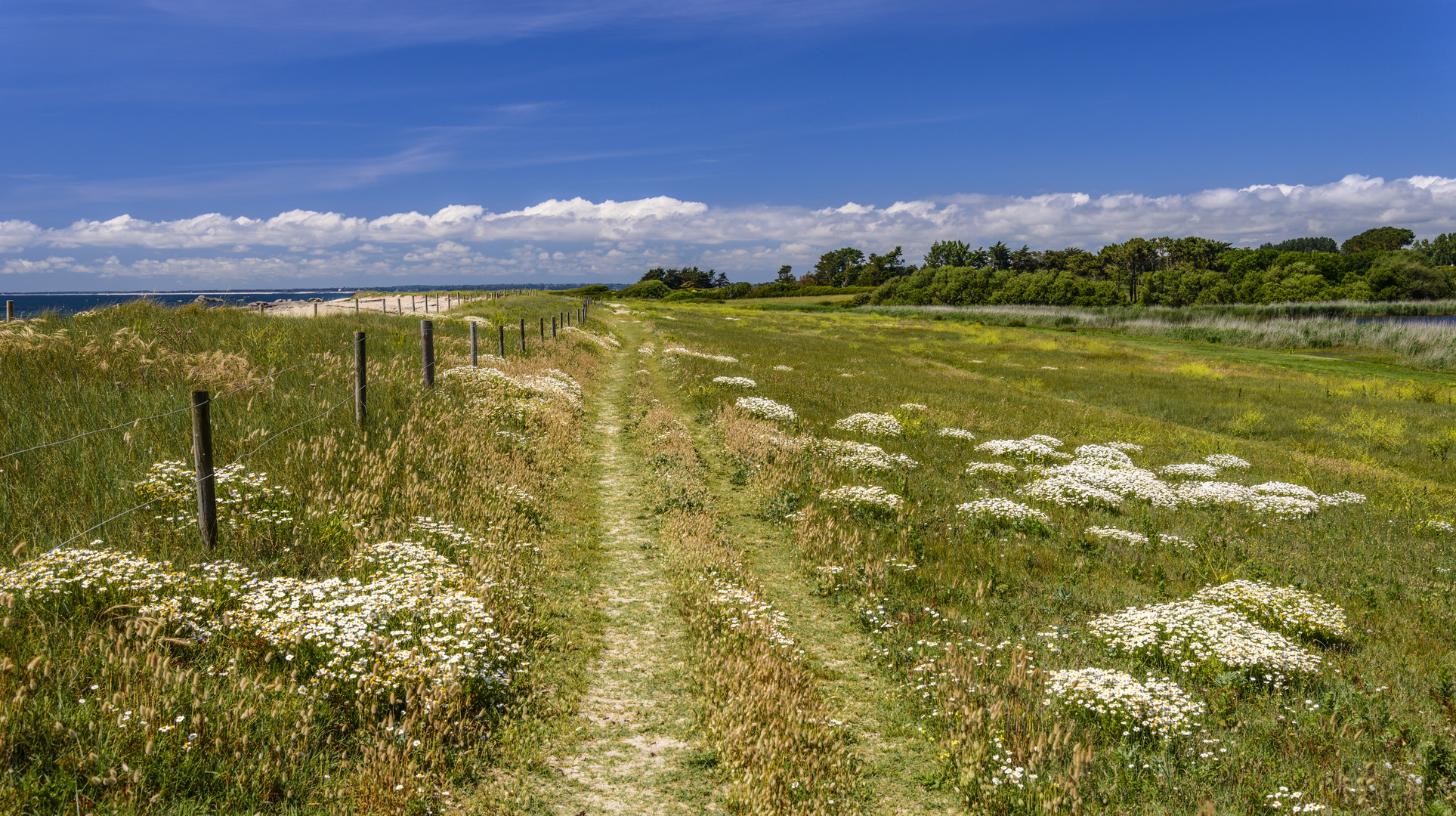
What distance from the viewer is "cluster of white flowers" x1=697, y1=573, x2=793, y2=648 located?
6.64 metres

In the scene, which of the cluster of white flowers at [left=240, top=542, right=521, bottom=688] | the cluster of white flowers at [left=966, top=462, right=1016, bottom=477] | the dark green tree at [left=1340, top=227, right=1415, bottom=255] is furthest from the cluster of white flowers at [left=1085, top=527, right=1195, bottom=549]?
the dark green tree at [left=1340, top=227, right=1415, bottom=255]

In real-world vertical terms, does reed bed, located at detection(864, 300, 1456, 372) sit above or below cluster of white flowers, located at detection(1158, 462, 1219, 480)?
above

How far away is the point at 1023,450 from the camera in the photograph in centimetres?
1680

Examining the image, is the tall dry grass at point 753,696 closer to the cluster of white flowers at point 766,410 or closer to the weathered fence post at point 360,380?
the weathered fence post at point 360,380

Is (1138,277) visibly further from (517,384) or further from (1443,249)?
(517,384)

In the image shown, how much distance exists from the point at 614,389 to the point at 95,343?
585 inches

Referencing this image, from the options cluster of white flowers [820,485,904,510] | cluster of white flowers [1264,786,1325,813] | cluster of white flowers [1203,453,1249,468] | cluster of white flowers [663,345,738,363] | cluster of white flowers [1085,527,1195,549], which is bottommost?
cluster of white flowers [1203,453,1249,468]

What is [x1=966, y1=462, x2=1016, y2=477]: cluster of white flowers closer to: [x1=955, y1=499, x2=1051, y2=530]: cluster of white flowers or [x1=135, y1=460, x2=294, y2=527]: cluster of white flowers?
[x1=955, y1=499, x2=1051, y2=530]: cluster of white flowers

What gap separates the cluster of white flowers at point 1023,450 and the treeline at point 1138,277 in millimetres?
130160

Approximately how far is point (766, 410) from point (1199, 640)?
1250cm

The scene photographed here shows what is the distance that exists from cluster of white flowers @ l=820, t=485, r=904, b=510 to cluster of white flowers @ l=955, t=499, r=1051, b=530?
118cm

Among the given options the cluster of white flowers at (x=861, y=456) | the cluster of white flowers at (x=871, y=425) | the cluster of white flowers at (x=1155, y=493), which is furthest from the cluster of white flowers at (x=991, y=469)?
the cluster of white flowers at (x=871, y=425)

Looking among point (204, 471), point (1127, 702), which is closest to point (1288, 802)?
point (1127, 702)

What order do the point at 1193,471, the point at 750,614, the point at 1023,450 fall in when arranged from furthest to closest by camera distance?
the point at 1023,450 < the point at 1193,471 < the point at 750,614
